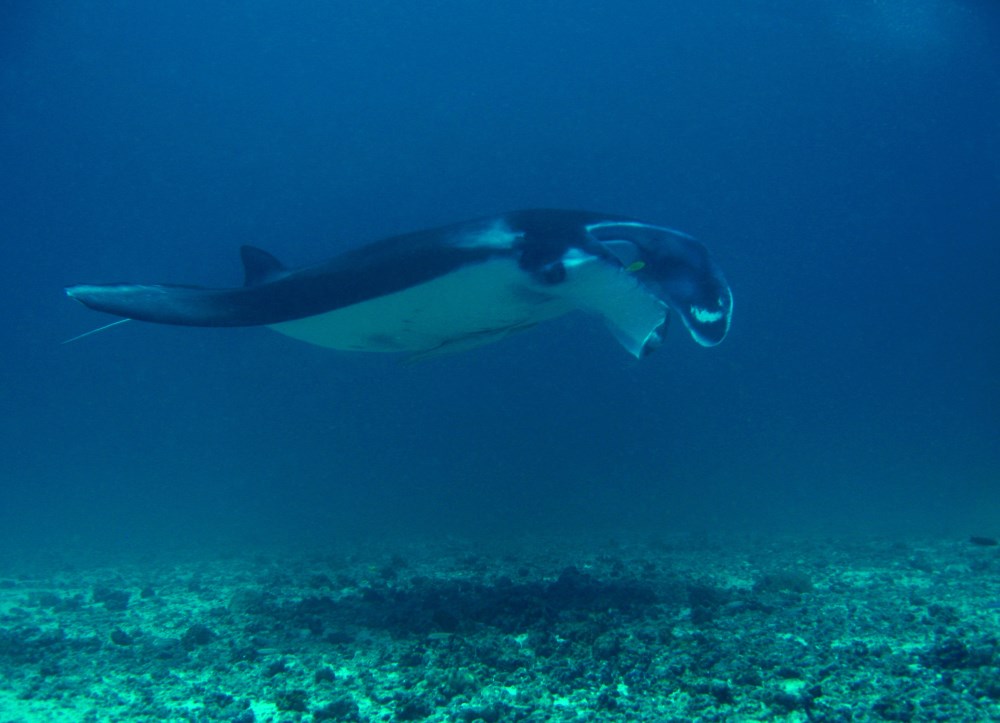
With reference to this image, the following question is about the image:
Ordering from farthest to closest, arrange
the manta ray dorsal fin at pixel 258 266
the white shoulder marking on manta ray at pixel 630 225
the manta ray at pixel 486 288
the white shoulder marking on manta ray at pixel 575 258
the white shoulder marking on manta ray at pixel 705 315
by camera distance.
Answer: the manta ray dorsal fin at pixel 258 266, the white shoulder marking on manta ray at pixel 630 225, the white shoulder marking on manta ray at pixel 705 315, the white shoulder marking on manta ray at pixel 575 258, the manta ray at pixel 486 288

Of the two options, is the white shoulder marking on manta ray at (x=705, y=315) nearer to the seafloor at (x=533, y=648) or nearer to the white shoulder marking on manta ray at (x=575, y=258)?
the white shoulder marking on manta ray at (x=575, y=258)

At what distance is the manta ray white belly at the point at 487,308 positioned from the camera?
11.5ft

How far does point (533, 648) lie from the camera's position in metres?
3.42

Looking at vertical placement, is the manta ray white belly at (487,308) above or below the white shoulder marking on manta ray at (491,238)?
below

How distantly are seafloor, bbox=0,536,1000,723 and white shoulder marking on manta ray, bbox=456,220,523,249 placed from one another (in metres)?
2.41

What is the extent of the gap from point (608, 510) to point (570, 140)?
2580cm

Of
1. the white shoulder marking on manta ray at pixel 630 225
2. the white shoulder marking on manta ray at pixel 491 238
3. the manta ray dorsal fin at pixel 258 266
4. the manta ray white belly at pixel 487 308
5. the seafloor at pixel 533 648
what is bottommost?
the seafloor at pixel 533 648

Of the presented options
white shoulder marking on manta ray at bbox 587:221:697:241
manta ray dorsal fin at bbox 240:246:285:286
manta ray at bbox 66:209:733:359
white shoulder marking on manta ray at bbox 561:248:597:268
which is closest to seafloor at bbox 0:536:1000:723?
manta ray at bbox 66:209:733:359

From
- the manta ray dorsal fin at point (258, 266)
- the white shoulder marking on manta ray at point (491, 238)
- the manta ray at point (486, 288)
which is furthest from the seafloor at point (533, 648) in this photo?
the manta ray dorsal fin at point (258, 266)

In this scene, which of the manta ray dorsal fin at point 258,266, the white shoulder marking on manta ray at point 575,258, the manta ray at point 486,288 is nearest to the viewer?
the manta ray at point 486,288

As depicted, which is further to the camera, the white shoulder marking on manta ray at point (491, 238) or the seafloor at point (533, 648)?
the white shoulder marking on manta ray at point (491, 238)

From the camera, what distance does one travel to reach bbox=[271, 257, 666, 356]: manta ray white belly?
3.51 metres

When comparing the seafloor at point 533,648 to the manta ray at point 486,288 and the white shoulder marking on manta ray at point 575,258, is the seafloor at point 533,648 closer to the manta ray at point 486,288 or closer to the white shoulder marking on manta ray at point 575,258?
the manta ray at point 486,288

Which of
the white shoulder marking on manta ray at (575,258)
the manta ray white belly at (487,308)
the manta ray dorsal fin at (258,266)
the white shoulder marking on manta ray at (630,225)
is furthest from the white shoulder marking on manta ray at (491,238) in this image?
the manta ray dorsal fin at (258,266)
